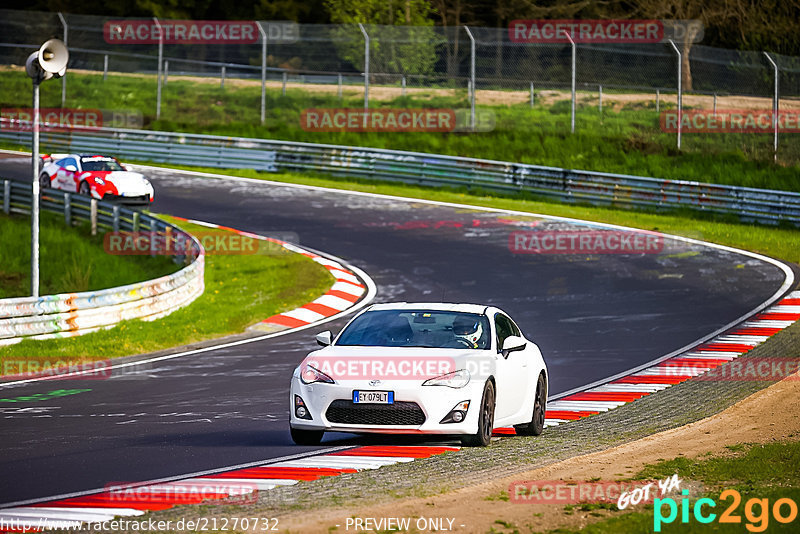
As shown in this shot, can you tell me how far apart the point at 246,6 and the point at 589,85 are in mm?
36478

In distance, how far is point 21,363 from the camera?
17.2 metres

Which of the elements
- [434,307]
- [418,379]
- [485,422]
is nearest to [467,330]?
[434,307]

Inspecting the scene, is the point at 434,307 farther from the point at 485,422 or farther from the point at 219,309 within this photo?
the point at 219,309

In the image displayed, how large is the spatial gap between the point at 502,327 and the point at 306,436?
2.41 m

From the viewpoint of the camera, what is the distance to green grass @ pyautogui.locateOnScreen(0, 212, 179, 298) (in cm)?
2656

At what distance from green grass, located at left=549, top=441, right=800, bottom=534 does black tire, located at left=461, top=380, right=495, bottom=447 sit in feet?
5.52

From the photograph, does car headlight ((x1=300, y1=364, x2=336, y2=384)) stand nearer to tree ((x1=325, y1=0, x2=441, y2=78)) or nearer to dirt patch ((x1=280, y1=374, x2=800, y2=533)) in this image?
dirt patch ((x1=280, y1=374, x2=800, y2=533))

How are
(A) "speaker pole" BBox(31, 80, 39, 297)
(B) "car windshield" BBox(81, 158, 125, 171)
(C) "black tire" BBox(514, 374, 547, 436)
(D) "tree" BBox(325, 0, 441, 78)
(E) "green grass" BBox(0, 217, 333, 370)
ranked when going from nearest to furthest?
(C) "black tire" BBox(514, 374, 547, 436) → (E) "green grass" BBox(0, 217, 333, 370) → (A) "speaker pole" BBox(31, 80, 39, 297) → (B) "car windshield" BBox(81, 158, 125, 171) → (D) "tree" BBox(325, 0, 441, 78)

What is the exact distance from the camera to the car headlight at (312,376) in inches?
424

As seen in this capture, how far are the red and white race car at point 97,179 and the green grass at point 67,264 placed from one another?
238 cm

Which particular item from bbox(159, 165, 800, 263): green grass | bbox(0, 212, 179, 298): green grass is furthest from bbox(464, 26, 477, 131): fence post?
bbox(0, 212, 179, 298): green grass

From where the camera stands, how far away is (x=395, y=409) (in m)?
10.6

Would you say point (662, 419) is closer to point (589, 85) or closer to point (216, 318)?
point (216, 318)

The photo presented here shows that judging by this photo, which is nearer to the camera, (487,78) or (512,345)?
(512,345)
